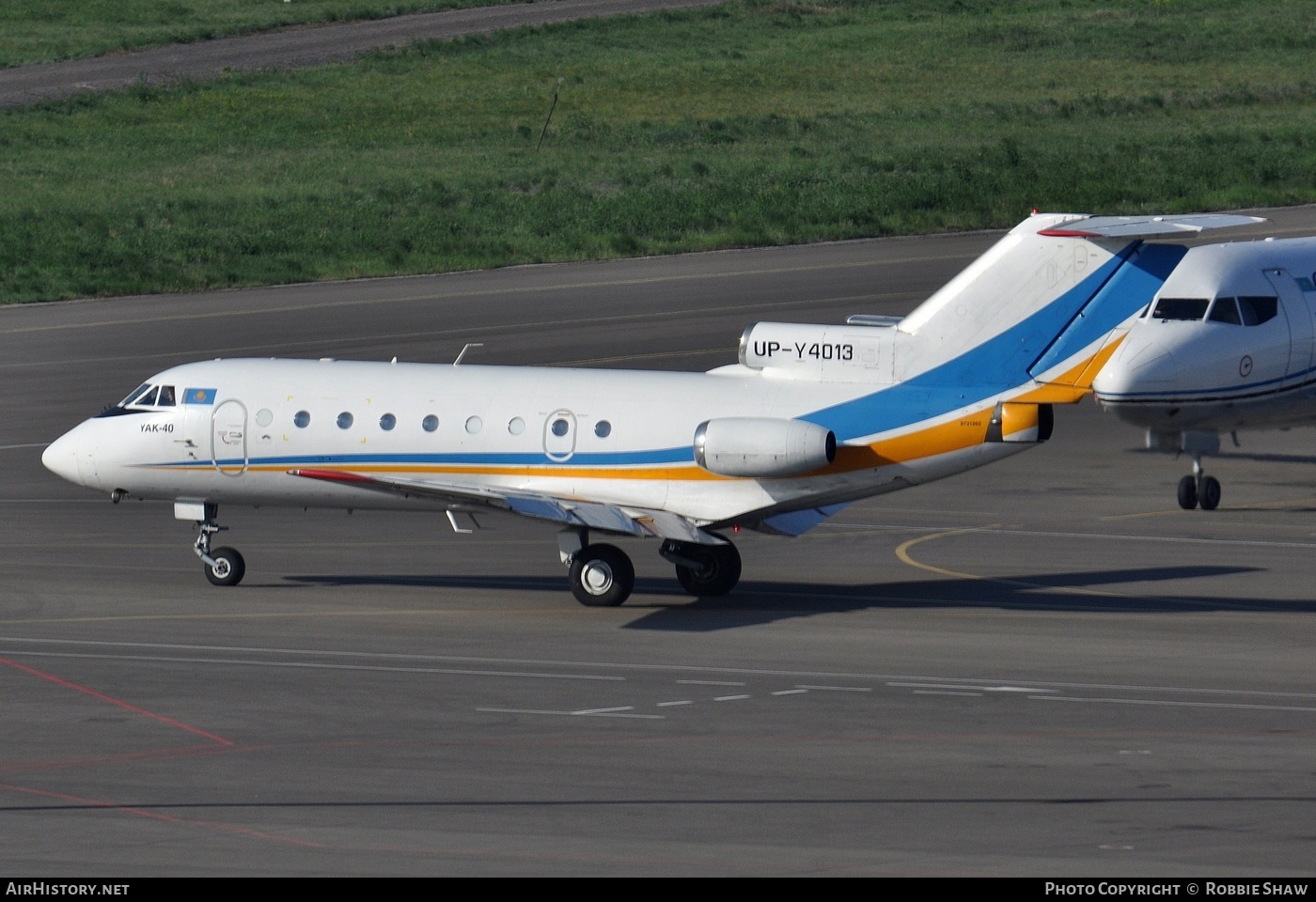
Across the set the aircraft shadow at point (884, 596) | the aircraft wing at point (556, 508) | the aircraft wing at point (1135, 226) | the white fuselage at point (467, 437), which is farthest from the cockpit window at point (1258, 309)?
the aircraft wing at point (556, 508)

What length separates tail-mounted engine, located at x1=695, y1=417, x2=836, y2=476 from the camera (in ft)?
97.3

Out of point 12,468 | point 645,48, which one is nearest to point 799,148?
point 645,48

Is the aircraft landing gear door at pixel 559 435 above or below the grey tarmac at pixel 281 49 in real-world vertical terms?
below

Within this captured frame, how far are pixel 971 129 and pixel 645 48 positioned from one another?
25864 mm

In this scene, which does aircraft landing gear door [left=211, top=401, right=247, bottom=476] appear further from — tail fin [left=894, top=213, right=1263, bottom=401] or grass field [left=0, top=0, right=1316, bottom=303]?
grass field [left=0, top=0, right=1316, bottom=303]

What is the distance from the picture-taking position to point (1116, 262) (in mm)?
29719

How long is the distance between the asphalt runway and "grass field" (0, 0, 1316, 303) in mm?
28937

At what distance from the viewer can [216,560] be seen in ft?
110

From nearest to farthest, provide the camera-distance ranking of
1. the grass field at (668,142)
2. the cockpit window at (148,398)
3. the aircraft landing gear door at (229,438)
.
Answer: the aircraft landing gear door at (229,438) → the cockpit window at (148,398) → the grass field at (668,142)

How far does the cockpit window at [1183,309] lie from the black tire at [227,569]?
16551 mm

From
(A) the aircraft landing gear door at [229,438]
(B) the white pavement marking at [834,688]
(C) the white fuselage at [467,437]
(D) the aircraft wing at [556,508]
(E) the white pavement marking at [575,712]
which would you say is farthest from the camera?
(A) the aircraft landing gear door at [229,438]

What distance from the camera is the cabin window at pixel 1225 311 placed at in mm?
39156

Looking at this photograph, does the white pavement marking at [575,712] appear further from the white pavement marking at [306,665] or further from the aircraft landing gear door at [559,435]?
the aircraft landing gear door at [559,435]

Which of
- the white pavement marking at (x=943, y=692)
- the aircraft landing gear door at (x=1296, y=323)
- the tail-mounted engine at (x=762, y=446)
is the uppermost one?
the aircraft landing gear door at (x=1296, y=323)
